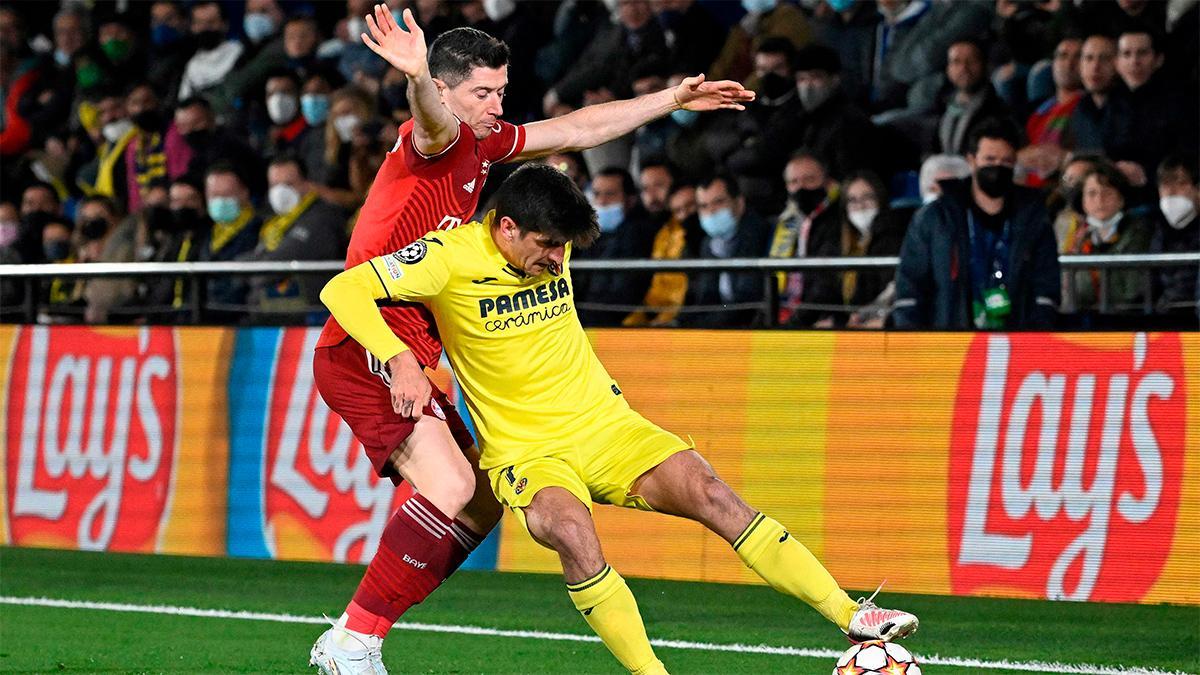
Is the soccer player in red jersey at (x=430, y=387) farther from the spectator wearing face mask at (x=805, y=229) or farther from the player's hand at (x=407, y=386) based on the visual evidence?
the spectator wearing face mask at (x=805, y=229)

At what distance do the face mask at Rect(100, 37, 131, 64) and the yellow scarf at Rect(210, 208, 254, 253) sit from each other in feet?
13.4

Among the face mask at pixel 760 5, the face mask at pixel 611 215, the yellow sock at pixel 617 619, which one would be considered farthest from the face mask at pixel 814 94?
the yellow sock at pixel 617 619

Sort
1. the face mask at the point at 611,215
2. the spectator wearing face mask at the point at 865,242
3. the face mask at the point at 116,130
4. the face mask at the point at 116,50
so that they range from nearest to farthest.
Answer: the spectator wearing face mask at the point at 865,242
the face mask at the point at 611,215
the face mask at the point at 116,130
the face mask at the point at 116,50

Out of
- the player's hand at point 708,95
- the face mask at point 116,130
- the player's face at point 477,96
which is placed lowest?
the face mask at point 116,130

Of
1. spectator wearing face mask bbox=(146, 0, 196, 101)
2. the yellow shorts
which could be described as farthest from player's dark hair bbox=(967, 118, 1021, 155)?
spectator wearing face mask bbox=(146, 0, 196, 101)

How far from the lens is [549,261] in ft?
21.2

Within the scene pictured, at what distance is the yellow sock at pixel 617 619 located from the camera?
6.12 m

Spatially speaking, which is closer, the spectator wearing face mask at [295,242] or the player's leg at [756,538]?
the player's leg at [756,538]

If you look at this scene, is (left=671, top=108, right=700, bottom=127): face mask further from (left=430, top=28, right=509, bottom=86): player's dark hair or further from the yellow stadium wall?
(left=430, top=28, right=509, bottom=86): player's dark hair

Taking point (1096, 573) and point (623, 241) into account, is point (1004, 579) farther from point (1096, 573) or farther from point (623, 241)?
point (623, 241)

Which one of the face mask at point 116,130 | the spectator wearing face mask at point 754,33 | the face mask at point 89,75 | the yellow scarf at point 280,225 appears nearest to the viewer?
the spectator wearing face mask at point 754,33

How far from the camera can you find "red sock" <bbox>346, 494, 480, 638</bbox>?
6.70m

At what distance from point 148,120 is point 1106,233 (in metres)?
8.78

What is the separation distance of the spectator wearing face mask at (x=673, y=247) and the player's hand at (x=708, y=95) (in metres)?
4.93
